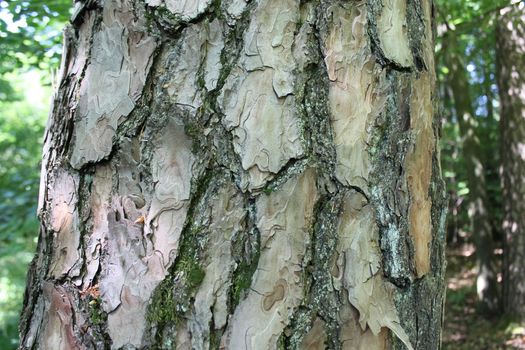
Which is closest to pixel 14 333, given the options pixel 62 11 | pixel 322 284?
pixel 62 11

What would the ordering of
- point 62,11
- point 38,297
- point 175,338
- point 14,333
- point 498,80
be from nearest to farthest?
point 175,338
point 38,297
point 62,11
point 14,333
point 498,80

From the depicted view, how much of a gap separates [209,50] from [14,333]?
5738 mm

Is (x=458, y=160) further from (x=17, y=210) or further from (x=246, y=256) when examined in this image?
(x=246, y=256)

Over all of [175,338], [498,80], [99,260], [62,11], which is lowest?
[175,338]

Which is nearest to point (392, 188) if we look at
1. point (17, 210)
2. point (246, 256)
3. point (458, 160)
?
point (246, 256)

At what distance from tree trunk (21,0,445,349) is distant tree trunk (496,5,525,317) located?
6.15 meters

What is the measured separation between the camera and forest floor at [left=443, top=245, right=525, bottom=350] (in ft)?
21.3

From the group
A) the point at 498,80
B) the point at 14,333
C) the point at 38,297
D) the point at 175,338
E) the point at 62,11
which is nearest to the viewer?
the point at 175,338

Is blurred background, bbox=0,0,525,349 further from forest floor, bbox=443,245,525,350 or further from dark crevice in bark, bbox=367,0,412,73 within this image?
dark crevice in bark, bbox=367,0,412,73

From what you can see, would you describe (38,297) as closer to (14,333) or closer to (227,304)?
(227,304)

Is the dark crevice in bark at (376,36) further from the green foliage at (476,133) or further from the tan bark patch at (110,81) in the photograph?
the green foliage at (476,133)

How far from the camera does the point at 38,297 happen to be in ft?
3.11

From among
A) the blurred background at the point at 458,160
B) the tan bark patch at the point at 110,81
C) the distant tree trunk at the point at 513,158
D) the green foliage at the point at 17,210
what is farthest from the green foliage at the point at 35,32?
the distant tree trunk at the point at 513,158

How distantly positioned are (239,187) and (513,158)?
658cm
